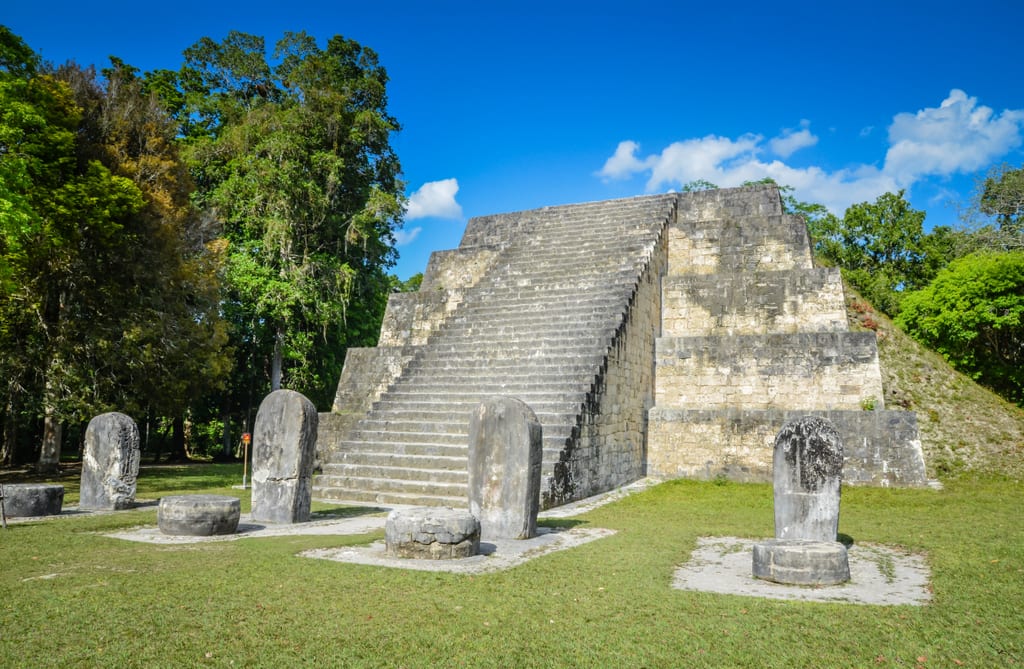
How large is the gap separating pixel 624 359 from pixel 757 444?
3.25 meters

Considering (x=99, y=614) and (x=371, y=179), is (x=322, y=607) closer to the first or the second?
(x=99, y=614)

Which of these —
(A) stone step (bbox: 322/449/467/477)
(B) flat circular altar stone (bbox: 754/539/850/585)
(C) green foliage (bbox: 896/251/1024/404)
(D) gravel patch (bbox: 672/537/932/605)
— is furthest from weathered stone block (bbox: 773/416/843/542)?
(C) green foliage (bbox: 896/251/1024/404)

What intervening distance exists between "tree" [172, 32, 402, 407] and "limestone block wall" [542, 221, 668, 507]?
11.6m

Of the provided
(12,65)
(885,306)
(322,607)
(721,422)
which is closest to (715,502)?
(721,422)

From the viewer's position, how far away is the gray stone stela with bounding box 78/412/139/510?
10484mm

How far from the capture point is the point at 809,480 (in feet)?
25.4

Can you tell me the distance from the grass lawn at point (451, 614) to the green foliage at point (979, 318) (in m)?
20.2

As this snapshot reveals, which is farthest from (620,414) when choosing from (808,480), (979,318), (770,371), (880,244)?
(880,244)

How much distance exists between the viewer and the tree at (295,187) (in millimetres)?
22359

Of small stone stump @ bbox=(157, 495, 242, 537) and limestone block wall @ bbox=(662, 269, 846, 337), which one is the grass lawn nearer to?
small stone stump @ bbox=(157, 495, 242, 537)

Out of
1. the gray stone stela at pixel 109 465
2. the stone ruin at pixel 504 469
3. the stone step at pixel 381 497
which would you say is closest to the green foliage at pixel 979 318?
the stone step at pixel 381 497

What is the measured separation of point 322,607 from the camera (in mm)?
5027

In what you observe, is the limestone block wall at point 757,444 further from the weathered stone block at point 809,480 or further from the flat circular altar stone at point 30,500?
the flat circular altar stone at point 30,500

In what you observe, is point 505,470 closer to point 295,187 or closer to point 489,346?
point 489,346
